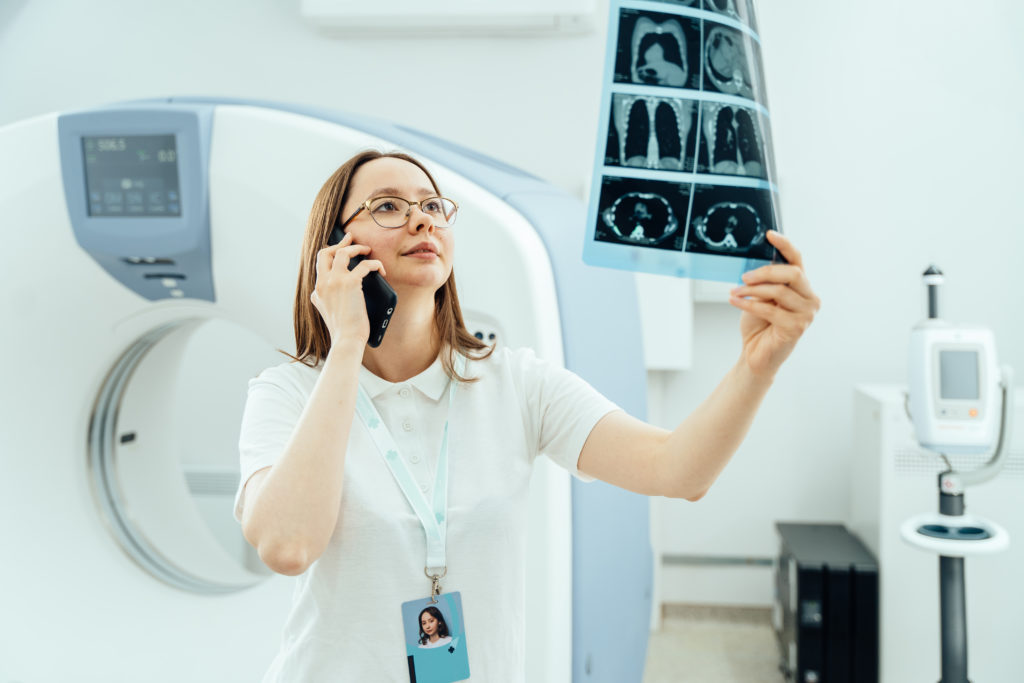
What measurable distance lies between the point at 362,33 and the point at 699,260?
227 centimetres

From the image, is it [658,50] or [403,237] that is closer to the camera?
[658,50]

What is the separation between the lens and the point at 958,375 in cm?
192

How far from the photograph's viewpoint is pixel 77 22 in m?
2.92

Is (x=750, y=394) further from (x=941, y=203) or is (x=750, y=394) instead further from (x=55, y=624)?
(x=941, y=203)

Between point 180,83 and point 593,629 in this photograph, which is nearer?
point 593,629

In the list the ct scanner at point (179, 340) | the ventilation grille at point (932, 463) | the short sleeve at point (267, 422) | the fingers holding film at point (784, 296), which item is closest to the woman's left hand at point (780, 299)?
the fingers holding film at point (784, 296)

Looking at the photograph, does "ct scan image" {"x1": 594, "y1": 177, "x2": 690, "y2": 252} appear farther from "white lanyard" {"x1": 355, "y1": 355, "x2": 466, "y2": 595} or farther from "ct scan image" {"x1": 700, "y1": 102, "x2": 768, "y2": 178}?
"white lanyard" {"x1": 355, "y1": 355, "x2": 466, "y2": 595}

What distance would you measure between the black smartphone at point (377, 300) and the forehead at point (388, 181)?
107mm

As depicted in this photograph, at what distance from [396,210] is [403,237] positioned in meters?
0.05

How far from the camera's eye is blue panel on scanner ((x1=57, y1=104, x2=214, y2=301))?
1.60 m

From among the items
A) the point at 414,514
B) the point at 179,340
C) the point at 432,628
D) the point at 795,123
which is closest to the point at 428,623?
the point at 432,628

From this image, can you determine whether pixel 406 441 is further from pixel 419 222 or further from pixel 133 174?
pixel 133 174

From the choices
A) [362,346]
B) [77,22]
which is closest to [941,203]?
[362,346]

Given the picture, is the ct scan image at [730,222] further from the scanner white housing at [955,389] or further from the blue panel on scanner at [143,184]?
the scanner white housing at [955,389]
